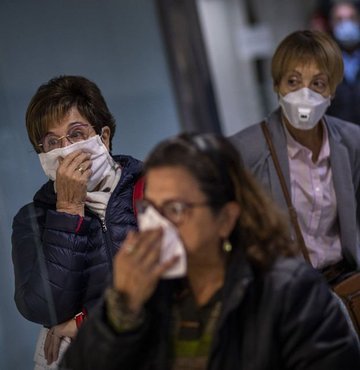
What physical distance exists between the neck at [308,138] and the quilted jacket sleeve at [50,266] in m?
1.23

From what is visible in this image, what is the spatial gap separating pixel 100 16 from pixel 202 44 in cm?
304

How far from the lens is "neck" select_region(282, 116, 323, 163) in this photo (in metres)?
3.75

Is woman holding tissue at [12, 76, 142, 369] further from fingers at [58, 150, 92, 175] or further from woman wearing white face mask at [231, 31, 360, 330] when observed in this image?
woman wearing white face mask at [231, 31, 360, 330]

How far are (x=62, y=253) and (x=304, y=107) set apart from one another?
4.39 ft

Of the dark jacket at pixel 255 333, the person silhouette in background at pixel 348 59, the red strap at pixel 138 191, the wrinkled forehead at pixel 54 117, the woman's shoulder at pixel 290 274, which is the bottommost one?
the person silhouette in background at pixel 348 59

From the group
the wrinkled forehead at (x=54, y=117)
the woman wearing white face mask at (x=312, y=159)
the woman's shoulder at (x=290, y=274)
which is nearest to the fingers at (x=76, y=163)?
the wrinkled forehead at (x=54, y=117)

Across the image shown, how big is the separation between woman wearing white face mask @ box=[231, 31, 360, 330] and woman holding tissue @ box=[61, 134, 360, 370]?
1209 millimetres

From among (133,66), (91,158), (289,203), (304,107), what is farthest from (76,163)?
(133,66)

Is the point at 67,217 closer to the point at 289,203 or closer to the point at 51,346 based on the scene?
the point at 51,346

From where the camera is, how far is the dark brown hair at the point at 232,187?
7.61 feet

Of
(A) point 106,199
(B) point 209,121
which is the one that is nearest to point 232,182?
(A) point 106,199

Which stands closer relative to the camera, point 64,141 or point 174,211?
point 174,211

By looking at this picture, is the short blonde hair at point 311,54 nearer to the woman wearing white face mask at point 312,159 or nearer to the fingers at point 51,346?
the woman wearing white face mask at point 312,159

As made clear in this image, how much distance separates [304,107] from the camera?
3.65 m
